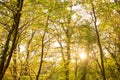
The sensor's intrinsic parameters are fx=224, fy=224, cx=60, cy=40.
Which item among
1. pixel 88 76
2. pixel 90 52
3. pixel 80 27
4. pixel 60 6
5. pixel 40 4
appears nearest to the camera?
→ pixel 60 6

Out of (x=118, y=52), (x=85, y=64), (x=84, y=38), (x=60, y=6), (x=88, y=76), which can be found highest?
(x=60, y=6)

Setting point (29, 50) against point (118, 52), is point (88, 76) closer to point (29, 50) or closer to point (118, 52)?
point (118, 52)

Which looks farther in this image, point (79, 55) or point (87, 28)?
point (79, 55)

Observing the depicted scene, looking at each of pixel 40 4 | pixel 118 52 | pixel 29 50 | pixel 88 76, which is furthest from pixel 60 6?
pixel 88 76

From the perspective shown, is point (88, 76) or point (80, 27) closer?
point (80, 27)

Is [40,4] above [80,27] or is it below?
above

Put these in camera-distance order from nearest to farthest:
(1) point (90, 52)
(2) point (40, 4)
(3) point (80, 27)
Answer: (2) point (40, 4) → (3) point (80, 27) → (1) point (90, 52)

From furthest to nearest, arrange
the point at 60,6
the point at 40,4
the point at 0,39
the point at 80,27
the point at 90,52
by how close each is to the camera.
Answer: the point at 90,52 → the point at 80,27 → the point at 0,39 → the point at 40,4 → the point at 60,6

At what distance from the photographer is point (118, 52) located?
32688 mm

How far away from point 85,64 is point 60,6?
24281 mm

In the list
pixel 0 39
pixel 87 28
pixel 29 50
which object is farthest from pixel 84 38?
pixel 0 39

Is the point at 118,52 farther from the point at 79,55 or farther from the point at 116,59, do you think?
the point at 79,55

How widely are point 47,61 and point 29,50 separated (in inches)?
111

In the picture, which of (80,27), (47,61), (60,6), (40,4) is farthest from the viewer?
(80,27)
